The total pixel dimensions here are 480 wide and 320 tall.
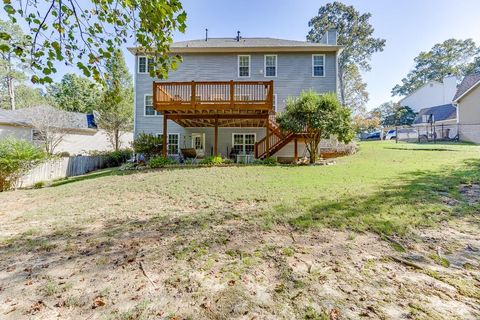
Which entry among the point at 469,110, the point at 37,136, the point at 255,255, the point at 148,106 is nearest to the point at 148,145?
the point at 148,106

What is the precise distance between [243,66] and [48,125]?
14582mm

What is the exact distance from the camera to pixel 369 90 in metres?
30.7

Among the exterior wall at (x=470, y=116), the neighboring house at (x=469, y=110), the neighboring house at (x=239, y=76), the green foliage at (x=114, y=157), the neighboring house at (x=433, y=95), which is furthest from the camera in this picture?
the neighboring house at (x=433, y=95)

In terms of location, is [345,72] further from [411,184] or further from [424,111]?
[411,184]

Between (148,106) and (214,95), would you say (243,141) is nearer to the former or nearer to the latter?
(214,95)

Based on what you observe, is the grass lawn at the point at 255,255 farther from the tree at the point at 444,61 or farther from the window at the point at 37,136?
the tree at the point at 444,61

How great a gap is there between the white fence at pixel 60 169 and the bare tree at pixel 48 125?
358cm

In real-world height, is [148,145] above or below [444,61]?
below

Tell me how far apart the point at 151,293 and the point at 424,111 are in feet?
129

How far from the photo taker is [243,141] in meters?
15.7

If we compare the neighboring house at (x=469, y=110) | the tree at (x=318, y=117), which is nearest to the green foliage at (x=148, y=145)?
the tree at (x=318, y=117)

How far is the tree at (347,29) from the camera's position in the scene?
2689 centimetres

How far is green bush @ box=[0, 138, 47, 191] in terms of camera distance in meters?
10.1

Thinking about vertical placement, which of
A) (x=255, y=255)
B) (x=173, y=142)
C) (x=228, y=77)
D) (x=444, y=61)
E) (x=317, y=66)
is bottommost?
(x=255, y=255)
